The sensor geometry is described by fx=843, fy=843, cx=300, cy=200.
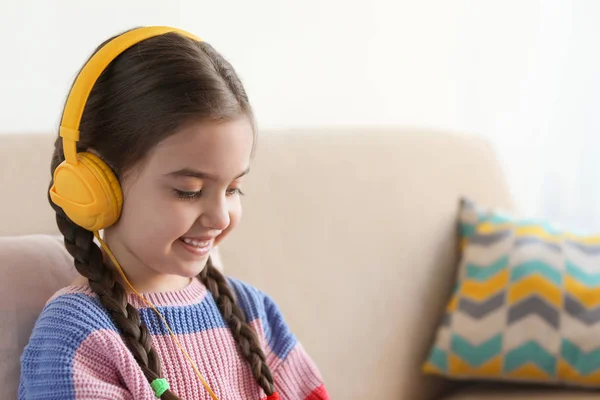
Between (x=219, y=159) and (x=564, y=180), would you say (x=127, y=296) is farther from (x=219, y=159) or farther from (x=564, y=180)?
(x=564, y=180)

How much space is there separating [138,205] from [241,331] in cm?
27

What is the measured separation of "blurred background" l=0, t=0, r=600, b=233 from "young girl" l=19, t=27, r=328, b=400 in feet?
1.58

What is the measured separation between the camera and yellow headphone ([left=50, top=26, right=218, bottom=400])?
41.6 inches

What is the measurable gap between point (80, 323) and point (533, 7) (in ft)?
7.14

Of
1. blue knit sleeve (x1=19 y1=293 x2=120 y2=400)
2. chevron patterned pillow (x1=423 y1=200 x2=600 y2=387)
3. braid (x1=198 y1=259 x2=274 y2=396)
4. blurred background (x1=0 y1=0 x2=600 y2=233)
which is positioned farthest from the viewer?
chevron patterned pillow (x1=423 y1=200 x2=600 y2=387)

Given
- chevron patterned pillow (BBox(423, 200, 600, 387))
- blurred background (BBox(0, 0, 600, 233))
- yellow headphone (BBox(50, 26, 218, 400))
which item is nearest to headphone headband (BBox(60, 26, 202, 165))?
yellow headphone (BBox(50, 26, 218, 400))

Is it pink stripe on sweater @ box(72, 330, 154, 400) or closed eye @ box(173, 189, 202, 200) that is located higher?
closed eye @ box(173, 189, 202, 200)

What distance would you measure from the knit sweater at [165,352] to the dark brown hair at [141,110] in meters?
0.02

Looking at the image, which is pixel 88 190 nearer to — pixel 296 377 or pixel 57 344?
pixel 57 344

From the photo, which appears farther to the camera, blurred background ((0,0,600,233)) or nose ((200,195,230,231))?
blurred background ((0,0,600,233))

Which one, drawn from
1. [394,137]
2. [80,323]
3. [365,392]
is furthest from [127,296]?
[394,137]

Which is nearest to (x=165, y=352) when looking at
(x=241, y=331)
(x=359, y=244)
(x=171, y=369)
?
(x=171, y=369)

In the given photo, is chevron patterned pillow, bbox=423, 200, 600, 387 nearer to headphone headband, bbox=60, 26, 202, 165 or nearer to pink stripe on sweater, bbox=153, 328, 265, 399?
pink stripe on sweater, bbox=153, 328, 265, 399

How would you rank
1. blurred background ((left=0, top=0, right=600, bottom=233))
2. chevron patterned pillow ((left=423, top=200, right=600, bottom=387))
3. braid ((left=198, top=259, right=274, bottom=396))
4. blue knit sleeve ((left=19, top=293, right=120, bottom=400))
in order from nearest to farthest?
blue knit sleeve ((left=19, top=293, right=120, bottom=400)), braid ((left=198, top=259, right=274, bottom=396)), blurred background ((left=0, top=0, right=600, bottom=233)), chevron patterned pillow ((left=423, top=200, right=600, bottom=387))
